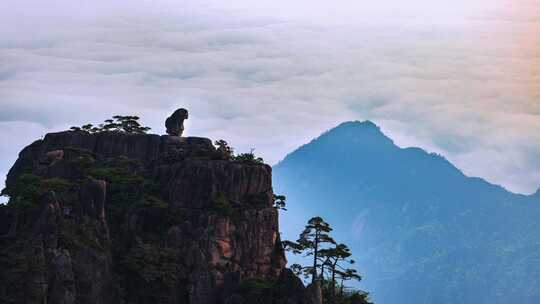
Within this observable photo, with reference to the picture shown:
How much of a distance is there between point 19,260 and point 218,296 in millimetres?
19414

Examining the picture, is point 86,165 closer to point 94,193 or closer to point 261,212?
point 94,193

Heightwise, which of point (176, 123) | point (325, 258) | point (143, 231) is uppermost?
point (176, 123)

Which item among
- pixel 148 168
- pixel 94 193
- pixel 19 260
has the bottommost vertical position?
pixel 19 260

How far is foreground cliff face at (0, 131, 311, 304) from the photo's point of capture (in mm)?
92938

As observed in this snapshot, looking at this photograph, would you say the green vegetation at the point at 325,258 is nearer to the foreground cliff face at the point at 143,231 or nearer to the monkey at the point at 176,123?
the foreground cliff face at the point at 143,231

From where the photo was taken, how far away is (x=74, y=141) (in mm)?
116938

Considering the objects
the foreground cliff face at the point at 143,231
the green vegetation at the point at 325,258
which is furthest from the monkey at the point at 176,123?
the green vegetation at the point at 325,258

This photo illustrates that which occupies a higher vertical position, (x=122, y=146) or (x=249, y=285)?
(x=122, y=146)

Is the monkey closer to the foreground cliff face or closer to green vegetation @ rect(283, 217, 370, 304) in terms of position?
the foreground cliff face

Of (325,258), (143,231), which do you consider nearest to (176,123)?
(143,231)

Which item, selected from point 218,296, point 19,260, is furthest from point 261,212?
point 19,260

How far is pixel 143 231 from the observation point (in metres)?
103

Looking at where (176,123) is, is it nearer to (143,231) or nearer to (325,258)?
(143,231)

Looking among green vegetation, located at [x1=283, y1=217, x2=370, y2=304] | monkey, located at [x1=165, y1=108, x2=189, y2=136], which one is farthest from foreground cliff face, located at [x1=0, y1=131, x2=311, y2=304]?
monkey, located at [x1=165, y1=108, x2=189, y2=136]
